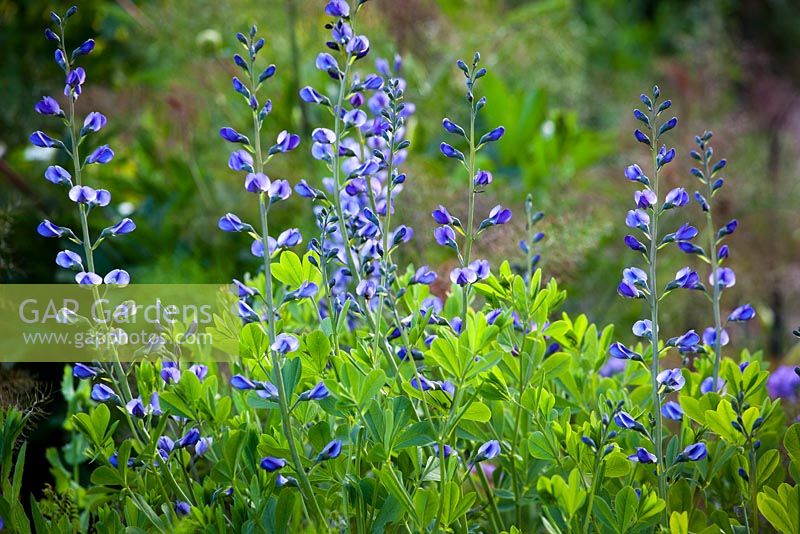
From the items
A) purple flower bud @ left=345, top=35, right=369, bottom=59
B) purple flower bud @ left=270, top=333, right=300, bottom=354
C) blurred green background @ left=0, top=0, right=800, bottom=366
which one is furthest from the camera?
blurred green background @ left=0, top=0, right=800, bottom=366

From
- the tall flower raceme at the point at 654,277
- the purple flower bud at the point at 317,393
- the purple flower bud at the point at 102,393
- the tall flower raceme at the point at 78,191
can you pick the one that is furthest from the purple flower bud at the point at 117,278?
the tall flower raceme at the point at 654,277

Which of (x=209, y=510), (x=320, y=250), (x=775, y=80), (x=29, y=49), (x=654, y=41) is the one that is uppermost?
(x=654, y=41)

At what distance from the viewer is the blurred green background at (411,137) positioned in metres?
2.14

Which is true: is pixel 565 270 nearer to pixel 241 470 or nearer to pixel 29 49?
pixel 241 470

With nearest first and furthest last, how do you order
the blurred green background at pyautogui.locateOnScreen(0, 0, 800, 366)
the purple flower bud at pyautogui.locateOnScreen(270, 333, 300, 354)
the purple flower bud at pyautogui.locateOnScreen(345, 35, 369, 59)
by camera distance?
1. the purple flower bud at pyautogui.locateOnScreen(270, 333, 300, 354)
2. the purple flower bud at pyautogui.locateOnScreen(345, 35, 369, 59)
3. the blurred green background at pyautogui.locateOnScreen(0, 0, 800, 366)

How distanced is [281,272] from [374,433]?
0.22 m

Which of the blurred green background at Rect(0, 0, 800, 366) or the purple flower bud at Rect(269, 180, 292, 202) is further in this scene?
the blurred green background at Rect(0, 0, 800, 366)

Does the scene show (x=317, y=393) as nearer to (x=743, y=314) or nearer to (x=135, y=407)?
(x=135, y=407)

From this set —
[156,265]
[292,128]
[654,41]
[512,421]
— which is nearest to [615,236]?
[292,128]

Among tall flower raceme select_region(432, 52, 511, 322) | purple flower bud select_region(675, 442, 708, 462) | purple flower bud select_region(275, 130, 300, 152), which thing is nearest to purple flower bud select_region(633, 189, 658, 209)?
tall flower raceme select_region(432, 52, 511, 322)

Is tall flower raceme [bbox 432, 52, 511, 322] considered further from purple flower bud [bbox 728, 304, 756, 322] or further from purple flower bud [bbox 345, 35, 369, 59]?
purple flower bud [bbox 728, 304, 756, 322]

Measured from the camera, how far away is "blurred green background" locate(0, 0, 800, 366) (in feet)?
7.01

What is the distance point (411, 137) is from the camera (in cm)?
231

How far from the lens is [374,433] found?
86 centimetres
